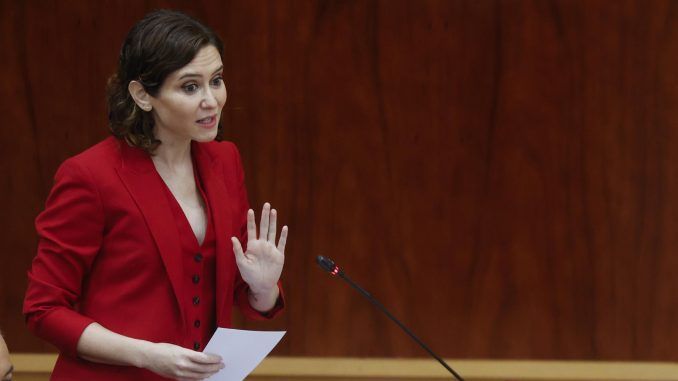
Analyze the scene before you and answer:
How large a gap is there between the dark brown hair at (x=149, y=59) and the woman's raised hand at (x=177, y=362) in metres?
0.21

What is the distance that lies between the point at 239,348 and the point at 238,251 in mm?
99

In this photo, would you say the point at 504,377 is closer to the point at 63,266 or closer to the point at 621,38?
the point at 621,38

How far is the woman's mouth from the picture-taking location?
1146 millimetres

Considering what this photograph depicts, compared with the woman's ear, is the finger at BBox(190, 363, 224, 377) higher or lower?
lower

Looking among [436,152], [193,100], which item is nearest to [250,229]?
[193,100]

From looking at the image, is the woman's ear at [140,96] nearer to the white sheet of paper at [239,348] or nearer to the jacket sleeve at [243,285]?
the jacket sleeve at [243,285]

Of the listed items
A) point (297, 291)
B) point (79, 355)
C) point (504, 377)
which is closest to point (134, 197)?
point (79, 355)

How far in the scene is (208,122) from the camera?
1149 millimetres

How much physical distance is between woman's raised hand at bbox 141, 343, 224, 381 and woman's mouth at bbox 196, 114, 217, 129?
0.23 meters

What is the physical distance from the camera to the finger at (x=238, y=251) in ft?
3.70

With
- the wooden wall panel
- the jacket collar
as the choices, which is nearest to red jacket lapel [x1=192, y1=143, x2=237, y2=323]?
the jacket collar

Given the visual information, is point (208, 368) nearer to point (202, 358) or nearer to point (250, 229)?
point (202, 358)

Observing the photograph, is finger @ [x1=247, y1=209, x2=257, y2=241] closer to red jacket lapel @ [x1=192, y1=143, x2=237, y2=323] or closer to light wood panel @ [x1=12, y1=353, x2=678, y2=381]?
red jacket lapel @ [x1=192, y1=143, x2=237, y2=323]

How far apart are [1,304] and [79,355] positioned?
998 mm
